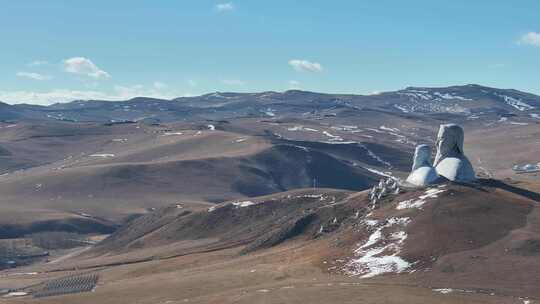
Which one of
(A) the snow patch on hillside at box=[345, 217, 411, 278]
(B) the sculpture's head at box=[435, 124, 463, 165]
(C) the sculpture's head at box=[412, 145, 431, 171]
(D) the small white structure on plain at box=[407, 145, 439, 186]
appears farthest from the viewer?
(B) the sculpture's head at box=[435, 124, 463, 165]

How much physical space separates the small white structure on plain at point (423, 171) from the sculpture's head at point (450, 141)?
4.13 meters

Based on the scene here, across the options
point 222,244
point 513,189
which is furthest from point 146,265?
point 513,189

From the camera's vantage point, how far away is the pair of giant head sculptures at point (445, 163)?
146125 mm

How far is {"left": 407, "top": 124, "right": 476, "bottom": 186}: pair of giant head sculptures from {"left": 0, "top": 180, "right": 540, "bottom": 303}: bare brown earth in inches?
226

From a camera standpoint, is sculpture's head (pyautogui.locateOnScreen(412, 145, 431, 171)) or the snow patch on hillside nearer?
the snow patch on hillside

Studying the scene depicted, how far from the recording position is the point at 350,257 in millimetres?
114438

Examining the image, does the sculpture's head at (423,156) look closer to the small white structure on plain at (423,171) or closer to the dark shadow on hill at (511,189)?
the small white structure on plain at (423,171)

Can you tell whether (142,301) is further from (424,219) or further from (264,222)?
(264,222)

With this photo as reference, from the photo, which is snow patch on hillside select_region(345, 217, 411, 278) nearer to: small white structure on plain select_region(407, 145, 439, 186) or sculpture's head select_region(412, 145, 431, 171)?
small white structure on plain select_region(407, 145, 439, 186)

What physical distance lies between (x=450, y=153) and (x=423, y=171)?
27.9 feet

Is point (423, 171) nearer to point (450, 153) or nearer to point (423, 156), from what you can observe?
point (423, 156)

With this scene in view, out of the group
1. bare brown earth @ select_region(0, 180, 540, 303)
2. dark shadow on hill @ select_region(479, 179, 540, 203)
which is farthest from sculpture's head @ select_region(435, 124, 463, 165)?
bare brown earth @ select_region(0, 180, 540, 303)

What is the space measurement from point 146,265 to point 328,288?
61623 mm

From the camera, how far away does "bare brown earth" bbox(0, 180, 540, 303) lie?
300ft
